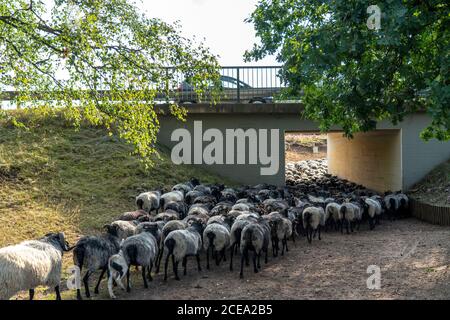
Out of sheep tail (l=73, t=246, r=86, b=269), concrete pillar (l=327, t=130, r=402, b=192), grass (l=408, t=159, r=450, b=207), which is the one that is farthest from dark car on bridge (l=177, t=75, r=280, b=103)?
sheep tail (l=73, t=246, r=86, b=269)

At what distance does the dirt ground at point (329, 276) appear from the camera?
8117 millimetres

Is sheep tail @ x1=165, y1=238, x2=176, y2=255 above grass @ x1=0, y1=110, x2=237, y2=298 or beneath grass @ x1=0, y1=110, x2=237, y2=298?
beneath

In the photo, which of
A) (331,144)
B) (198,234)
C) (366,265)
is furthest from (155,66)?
(331,144)

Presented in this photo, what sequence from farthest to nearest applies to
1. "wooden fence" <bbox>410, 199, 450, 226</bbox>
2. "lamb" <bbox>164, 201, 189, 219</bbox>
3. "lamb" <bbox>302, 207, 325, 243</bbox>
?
"wooden fence" <bbox>410, 199, 450, 226</bbox>, "lamb" <bbox>302, 207, 325, 243</bbox>, "lamb" <bbox>164, 201, 189, 219</bbox>

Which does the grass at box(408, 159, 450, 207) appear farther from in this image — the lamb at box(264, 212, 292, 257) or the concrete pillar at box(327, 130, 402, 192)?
the lamb at box(264, 212, 292, 257)

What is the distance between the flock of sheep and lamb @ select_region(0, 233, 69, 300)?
0.01 metres

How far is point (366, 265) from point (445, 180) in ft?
32.8

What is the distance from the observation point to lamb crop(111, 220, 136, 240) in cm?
971

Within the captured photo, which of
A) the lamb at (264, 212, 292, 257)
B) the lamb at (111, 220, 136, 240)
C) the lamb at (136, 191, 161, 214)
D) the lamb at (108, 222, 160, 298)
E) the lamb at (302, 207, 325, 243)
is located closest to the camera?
the lamb at (108, 222, 160, 298)

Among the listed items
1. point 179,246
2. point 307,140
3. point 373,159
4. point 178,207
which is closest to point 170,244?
point 179,246

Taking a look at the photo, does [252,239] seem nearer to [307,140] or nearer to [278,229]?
[278,229]

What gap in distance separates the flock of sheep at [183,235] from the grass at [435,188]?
7.60 feet

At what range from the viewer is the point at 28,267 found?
6.91 m

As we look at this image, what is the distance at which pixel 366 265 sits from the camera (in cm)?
1019
